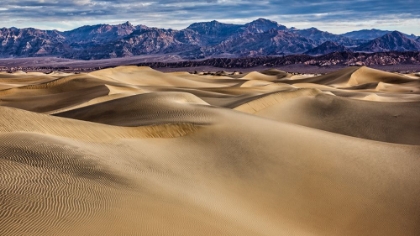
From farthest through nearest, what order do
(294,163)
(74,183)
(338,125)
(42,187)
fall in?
(338,125)
(294,163)
(74,183)
(42,187)

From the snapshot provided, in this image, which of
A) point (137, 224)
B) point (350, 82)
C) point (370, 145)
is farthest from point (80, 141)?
point (350, 82)

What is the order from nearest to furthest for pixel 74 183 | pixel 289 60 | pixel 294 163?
pixel 74 183 → pixel 294 163 → pixel 289 60

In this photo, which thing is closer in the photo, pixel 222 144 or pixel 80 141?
pixel 80 141

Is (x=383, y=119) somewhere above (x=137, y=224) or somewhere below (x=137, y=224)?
below

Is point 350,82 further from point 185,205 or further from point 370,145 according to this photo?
point 185,205

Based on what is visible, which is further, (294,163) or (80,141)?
(294,163)

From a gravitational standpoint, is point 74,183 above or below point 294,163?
above

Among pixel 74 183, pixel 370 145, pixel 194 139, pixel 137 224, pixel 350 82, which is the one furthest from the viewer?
pixel 350 82

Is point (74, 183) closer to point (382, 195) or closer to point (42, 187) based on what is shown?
point (42, 187)

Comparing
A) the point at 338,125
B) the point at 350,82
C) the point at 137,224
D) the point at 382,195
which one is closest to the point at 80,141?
the point at 137,224
